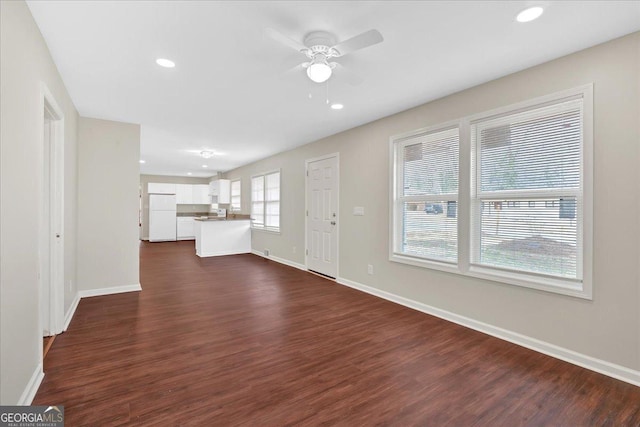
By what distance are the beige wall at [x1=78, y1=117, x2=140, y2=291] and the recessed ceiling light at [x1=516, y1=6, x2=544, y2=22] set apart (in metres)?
4.70

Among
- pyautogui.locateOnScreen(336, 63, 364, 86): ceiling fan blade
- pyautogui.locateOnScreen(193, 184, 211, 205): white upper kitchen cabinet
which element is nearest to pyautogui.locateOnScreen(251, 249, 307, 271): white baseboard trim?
pyautogui.locateOnScreen(336, 63, 364, 86): ceiling fan blade

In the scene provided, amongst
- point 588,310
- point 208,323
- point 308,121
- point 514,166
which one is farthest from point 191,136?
point 588,310

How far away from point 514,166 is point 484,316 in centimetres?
150

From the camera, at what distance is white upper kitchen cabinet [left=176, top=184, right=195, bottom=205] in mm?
11047

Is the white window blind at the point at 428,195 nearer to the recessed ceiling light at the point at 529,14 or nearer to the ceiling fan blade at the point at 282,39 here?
the recessed ceiling light at the point at 529,14

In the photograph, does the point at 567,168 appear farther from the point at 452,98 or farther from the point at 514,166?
the point at 452,98

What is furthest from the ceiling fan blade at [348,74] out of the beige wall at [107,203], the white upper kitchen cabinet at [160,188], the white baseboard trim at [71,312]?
the white upper kitchen cabinet at [160,188]

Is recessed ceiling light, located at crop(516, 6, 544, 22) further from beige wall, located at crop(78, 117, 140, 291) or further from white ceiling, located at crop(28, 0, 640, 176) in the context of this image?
beige wall, located at crop(78, 117, 140, 291)

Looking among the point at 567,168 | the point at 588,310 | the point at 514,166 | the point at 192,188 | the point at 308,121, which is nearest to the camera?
the point at 588,310

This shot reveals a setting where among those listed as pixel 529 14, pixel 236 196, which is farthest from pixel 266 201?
pixel 529 14

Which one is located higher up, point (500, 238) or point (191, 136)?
point (191, 136)

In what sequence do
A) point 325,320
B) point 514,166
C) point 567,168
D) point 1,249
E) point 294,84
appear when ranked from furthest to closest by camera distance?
point 325,320, point 294,84, point 514,166, point 567,168, point 1,249

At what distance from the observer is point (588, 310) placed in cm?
230

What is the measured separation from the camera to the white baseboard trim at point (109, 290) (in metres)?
4.02
